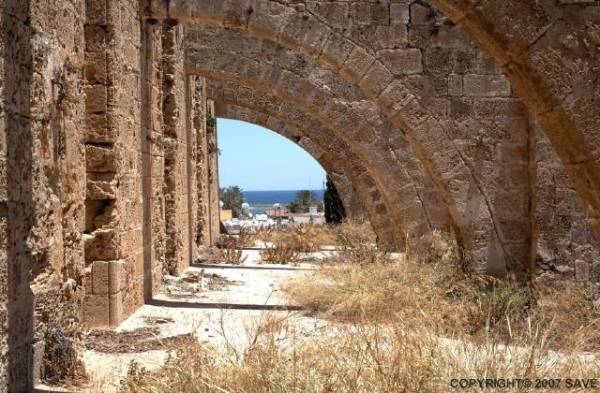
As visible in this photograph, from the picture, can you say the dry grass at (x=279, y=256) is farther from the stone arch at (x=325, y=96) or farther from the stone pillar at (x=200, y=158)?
the stone arch at (x=325, y=96)

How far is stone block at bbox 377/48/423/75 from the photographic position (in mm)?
7258

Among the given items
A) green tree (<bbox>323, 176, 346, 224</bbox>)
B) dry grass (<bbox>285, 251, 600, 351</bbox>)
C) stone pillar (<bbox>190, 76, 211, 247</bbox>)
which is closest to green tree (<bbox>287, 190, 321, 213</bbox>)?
green tree (<bbox>323, 176, 346, 224</bbox>)

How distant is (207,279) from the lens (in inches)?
333

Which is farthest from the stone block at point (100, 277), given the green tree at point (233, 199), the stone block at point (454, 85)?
the green tree at point (233, 199)

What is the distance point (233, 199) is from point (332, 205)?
1072 inches

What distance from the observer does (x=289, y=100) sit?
10562 mm

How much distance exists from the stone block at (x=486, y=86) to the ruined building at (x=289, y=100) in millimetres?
19

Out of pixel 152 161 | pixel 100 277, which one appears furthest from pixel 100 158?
pixel 152 161

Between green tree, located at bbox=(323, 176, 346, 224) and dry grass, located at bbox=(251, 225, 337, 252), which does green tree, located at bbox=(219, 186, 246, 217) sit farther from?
dry grass, located at bbox=(251, 225, 337, 252)

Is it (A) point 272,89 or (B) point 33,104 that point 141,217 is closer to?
(B) point 33,104

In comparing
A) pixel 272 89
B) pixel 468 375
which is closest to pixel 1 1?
pixel 468 375

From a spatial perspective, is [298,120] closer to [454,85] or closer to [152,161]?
[454,85]

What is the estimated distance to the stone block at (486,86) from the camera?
708cm

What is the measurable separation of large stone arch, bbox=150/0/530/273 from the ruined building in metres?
0.01
